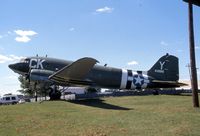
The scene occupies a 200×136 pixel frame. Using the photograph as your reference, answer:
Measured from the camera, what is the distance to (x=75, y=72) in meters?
31.3

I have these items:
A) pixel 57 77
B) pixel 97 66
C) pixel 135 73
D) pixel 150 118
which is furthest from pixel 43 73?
pixel 150 118

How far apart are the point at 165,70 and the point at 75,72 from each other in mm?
16353

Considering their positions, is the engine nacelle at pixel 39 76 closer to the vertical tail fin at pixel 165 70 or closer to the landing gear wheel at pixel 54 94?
the landing gear wheel at pixel 54 94

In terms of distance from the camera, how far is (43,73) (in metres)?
32.6

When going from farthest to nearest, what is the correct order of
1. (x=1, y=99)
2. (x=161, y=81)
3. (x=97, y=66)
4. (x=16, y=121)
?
(x=1, y=99)
(x=161, y=81)
(x=97, y=66)
(x=16, y=121)

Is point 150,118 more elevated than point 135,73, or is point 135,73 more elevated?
point 135,73

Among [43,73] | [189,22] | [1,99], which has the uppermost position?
[189,22]

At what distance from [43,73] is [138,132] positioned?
2150 centimetres

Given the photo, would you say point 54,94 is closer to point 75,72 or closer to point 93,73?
point 75,72

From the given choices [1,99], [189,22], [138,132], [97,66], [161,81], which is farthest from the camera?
[1,99]

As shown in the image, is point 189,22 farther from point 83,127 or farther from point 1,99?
point 1,99

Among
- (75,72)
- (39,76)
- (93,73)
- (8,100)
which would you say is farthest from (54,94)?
(8,100)

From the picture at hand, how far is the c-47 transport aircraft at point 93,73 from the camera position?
1230 inches

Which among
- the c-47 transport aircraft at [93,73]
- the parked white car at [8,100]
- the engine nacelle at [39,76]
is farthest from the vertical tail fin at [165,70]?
the parked white car at [8,100]
